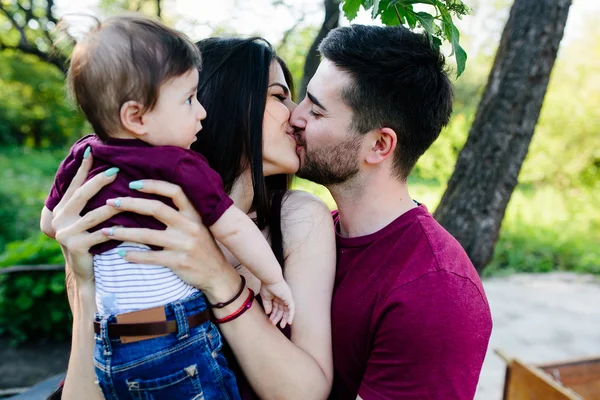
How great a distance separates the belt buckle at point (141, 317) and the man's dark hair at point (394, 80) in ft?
3.39

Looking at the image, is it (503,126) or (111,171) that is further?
(503,126)

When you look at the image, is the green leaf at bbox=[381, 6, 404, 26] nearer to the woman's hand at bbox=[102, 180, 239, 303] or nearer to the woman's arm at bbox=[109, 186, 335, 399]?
the woman's arm at bbox=[109, 186, 335, 399]

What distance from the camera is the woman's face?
73.2 inches

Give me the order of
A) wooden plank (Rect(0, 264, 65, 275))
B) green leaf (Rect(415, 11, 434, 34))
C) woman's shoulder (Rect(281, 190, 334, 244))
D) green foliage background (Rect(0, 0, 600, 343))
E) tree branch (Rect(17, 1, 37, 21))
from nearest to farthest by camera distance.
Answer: green leaf (Rect(415, 11, 434, 34)) → woman's shoulder (Rect(281, 190, 334, 244)) → wooden plank (Rect(0, 264, 65, 275)) → green foliage background (Rect(0, 0, 600, 343)) → tree branch (Rect(17, 1, 37, 21))

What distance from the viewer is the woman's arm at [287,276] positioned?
1429 millimetres

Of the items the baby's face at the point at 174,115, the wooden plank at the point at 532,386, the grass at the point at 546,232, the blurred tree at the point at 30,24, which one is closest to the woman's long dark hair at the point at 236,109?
the baby's face at the point at 174,115

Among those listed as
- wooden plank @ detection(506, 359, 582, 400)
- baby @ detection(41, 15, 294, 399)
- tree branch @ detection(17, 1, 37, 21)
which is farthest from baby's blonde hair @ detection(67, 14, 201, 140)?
tree branch @ detection(17, 1, 37, 21)

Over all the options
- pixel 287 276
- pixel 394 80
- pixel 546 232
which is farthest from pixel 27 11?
pixel 546 232

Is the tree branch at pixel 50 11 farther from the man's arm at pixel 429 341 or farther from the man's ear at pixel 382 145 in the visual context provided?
the man's arm at pixel 429 341

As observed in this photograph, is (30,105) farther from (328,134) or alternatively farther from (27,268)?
(328,134)

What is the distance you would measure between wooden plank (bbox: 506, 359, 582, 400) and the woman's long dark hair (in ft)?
6.98

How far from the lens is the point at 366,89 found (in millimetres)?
1983

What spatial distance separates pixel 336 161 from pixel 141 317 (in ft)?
3.13

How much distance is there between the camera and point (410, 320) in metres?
1.47
